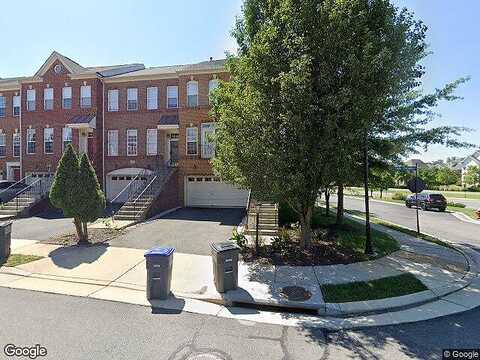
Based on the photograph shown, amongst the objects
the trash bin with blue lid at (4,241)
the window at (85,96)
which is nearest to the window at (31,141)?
the window at (85,96)

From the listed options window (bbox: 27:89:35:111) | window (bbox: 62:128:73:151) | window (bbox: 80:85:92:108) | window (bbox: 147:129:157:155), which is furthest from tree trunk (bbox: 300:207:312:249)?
window (bbox: 27:89:35:111)

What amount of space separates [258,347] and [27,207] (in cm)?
1840

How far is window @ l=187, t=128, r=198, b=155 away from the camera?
21797 millimetres

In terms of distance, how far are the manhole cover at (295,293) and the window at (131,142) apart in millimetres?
19918

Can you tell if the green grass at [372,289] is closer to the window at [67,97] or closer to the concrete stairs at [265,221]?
the concrete stairs at [265,221]

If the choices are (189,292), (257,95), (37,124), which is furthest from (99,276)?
(37,124)

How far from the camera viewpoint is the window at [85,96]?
2475 centimetres

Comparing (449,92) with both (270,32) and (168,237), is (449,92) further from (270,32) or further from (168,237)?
(168,237)

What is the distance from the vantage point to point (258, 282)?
7.86 m

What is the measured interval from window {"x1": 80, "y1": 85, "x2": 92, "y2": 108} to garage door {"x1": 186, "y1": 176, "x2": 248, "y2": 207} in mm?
10431

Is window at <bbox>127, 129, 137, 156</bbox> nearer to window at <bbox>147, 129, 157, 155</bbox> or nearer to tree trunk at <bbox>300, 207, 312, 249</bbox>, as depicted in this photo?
window at <bbox>147, 129, 157, 155</bbox>

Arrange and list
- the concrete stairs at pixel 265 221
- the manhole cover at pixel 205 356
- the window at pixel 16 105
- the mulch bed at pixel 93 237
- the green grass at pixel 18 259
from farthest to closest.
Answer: the window at pixel 16 105 → the concrete stairs at pixel 265 221 → the mulch bed at pixel 93 237 → the green grass at pixel 18 259 → the manhole cover at pixel 205 356

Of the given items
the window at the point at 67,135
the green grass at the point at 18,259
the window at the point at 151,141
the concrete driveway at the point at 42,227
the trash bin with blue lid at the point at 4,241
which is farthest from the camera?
the window at the point at 67,135

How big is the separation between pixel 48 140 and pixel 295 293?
25535mm
